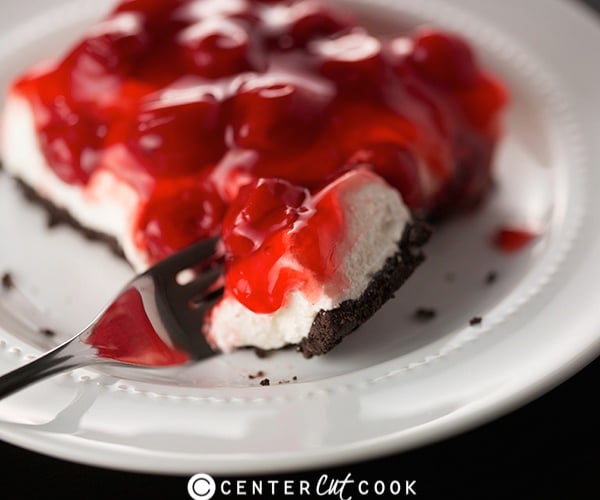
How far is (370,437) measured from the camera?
184cm

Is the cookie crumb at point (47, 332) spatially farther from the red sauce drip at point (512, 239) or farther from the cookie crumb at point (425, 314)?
the red sauce drip at point (512, 239)

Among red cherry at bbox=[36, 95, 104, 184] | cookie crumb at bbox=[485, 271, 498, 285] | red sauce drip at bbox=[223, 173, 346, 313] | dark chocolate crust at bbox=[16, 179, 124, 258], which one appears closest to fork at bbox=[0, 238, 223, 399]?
red sauce drip at bbox=[223, 173, 346, 313]

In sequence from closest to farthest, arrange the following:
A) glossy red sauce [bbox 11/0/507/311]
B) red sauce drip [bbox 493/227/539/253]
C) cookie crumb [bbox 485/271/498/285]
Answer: glossy red sauce [bbox 11/0/507/311] < cookie crumb [bbox 485/271/498/285] < red sauce drip [bbox 493/227/539/253]

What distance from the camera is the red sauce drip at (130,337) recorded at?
7.02 ft

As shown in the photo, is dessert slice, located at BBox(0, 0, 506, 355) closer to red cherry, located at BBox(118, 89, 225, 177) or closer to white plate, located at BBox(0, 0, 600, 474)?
red cherry, located at BBox(118, 89, 225, 177)

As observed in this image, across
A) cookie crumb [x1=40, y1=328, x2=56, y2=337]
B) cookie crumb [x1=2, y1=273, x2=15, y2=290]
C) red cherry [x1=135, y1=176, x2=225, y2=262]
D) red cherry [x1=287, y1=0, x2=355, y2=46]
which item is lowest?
cookie crumb [x1=40, y1=328, x2=56, y2=337]

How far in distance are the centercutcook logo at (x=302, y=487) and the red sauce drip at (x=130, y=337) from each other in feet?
1.09

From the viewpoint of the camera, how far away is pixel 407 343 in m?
2.29

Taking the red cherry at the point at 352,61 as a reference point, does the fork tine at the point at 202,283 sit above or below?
below

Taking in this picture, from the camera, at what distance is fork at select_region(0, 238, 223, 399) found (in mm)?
2109

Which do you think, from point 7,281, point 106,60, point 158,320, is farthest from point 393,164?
point 7,281

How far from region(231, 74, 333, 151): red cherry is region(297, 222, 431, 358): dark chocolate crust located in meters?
0.37

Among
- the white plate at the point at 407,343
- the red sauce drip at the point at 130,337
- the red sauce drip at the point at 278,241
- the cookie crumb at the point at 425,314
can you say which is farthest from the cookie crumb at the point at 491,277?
the red sauce drip at the point at 130,337

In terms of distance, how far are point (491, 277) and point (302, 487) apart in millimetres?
829
